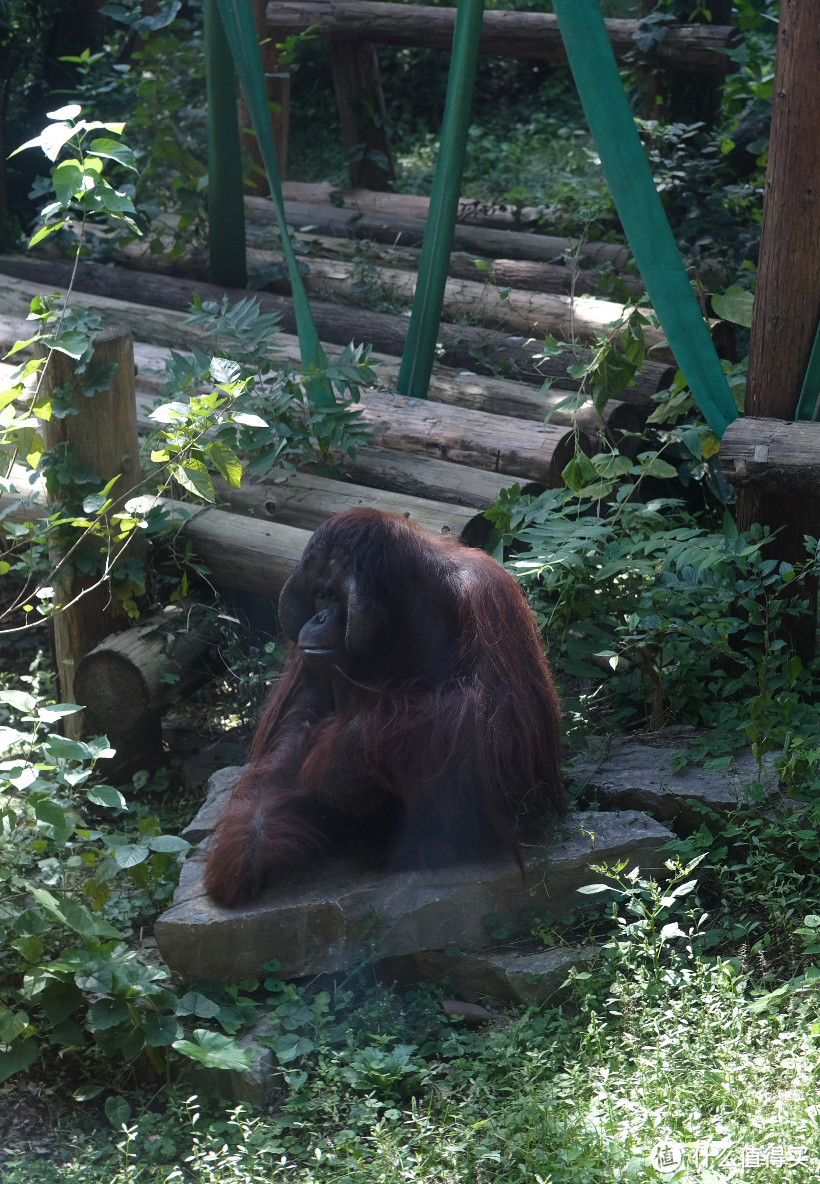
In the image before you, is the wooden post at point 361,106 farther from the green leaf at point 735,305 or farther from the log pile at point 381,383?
the green leaf at point 735,305

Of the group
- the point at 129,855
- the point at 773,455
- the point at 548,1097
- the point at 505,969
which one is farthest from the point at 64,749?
the point at 773,455

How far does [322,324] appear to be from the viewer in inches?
213

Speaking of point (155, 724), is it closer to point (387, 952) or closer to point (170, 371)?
point (170, 371)

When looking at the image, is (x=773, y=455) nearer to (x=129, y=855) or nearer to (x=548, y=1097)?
(x=548, y=1097)

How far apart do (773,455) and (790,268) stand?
0.57m

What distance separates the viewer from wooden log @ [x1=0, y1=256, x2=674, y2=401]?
16.3 feet

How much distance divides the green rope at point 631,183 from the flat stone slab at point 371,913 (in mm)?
1518

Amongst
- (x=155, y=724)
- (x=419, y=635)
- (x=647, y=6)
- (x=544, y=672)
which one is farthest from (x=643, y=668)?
(x=647, y=6)

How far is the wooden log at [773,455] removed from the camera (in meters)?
3.17

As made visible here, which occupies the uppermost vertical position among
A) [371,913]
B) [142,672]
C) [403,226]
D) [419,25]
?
[419,25]

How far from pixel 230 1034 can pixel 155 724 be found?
1449mm

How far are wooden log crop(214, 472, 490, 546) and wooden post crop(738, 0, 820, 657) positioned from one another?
0.83 meters

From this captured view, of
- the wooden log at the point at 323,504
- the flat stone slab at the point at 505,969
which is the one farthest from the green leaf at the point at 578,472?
the flat stone slab at the point at 505,969

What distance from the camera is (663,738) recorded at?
3402 millimetres
